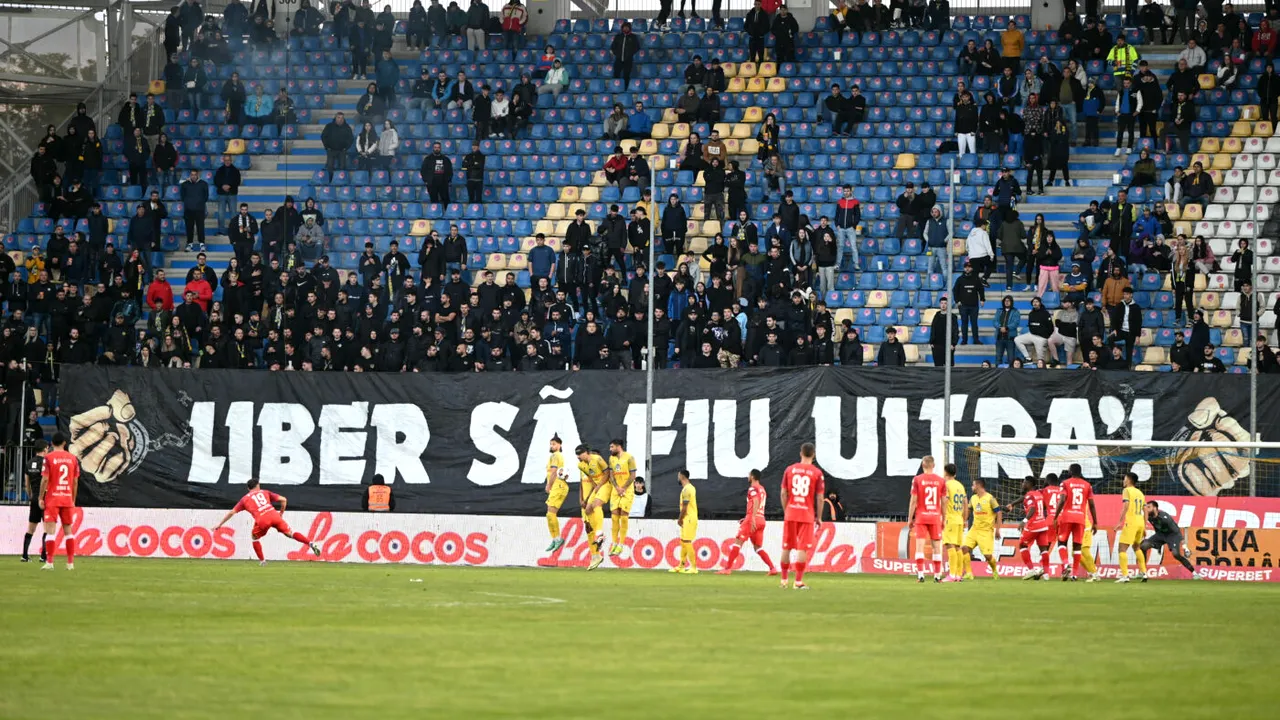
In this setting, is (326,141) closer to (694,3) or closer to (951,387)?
(694,3)

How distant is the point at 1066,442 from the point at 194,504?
17108 mm

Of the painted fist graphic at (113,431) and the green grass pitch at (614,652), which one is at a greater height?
the painted fist graphic at (113,431)

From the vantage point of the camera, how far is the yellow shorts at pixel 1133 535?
1176 inches

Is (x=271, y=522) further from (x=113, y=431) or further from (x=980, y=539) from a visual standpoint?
(x=980, y=539)

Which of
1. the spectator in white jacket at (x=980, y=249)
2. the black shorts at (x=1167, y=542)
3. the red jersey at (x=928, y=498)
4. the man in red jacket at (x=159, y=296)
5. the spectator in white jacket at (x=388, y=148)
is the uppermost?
the spectator in white jacket at (x=388, y=148)

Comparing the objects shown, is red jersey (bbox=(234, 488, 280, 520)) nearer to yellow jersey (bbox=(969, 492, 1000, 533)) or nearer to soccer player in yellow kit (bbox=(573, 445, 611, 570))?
soccer player in yellow kit (bbox=(573, 445, 611, 570))

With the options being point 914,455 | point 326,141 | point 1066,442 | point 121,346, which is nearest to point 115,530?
point 121,346

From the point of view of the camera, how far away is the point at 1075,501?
2984 centimetres

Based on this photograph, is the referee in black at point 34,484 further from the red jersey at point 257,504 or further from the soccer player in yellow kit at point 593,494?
the soccer player in yellow kit at point 593,494

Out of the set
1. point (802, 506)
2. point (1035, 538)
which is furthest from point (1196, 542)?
point (802, 506)

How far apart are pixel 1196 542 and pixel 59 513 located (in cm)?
1922

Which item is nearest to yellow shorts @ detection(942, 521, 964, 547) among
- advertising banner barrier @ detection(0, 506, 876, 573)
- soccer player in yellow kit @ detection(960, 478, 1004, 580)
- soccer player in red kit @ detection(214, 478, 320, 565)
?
soccer player in yellow kit @ detection(960, 478, 1004, 580)

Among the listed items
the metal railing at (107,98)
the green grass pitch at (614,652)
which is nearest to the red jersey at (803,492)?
the green grass pitch at (614,652)

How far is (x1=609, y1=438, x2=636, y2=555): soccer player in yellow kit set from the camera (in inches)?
1213
